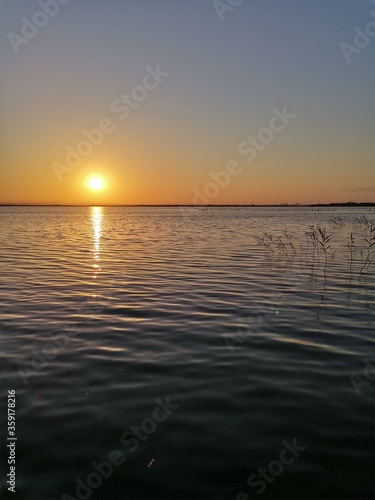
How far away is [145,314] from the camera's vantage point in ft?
38.9

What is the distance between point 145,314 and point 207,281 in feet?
18.7

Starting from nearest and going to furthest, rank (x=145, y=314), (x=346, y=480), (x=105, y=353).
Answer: (x=346, y=480) → (x=105, y=353) → (x=145, y=314)

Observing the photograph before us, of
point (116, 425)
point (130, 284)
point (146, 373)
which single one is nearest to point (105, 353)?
point (146, 373)

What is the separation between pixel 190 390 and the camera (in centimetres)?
700

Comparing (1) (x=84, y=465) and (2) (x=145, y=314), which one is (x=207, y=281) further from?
(1) (x=84, y=465)

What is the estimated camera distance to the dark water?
4883mm

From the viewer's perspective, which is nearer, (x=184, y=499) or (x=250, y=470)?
(x=184, y=499)

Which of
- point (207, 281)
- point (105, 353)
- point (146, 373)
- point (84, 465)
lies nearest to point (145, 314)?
point (105, 353)

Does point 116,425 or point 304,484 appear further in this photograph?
point 116,425

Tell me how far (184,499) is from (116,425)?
66.9 inches

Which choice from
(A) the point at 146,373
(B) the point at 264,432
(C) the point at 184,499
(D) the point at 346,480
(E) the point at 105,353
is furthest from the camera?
(E) the point at 105,353

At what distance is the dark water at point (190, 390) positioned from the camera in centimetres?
488

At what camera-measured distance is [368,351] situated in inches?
349

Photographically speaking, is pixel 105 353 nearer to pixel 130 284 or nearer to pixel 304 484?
pixel 304 484
